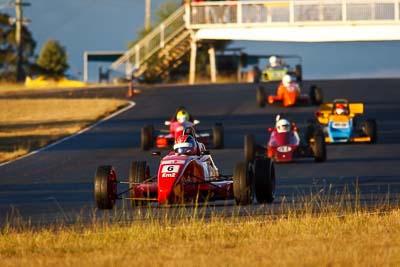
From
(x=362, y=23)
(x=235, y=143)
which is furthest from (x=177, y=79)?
(x=235, y=143)

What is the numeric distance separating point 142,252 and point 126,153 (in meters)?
18.9

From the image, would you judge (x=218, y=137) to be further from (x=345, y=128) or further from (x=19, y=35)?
(x=19, y=35)

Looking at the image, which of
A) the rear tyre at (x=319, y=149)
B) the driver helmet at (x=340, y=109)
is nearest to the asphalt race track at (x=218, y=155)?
the rear tyre at (x=319, y=149)

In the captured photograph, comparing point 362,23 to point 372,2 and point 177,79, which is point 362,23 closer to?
point 372,2

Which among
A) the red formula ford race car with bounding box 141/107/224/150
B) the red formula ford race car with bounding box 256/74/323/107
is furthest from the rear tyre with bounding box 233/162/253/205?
the red formula ford race car with bounding box 256/74/323/107

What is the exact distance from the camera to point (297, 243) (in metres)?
15.2

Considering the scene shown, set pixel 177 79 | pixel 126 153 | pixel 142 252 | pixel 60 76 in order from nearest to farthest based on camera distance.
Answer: pixel 142 252, pixel 126 153, pixel 177 79, pixel 60 76

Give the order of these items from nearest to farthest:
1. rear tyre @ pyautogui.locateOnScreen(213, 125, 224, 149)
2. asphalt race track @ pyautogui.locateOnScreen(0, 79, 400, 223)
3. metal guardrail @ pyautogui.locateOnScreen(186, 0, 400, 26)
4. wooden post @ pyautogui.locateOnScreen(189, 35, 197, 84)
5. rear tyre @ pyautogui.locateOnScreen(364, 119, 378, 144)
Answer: asphalt race track @ pyautogui.locateOnScreen(0, 79, 400, 223) < rear tyre @ pyautogui.locateOnScreen(213, 125, 224, 149) < rear tyre @ pyautogui.locateOnScreen(364, 119, 378, 144) < metal guardrail @ pyautogui.locateOnScreen(186, 0, 400, 26) < wooden post @ pyautogui.locateOnScreen(189, 35, 197, 84)

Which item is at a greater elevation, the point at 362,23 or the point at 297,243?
the point at 362,23

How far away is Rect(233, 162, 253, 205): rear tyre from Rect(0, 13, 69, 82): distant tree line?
74989mm

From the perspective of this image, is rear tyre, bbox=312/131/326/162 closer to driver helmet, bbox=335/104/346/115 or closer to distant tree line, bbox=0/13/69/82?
driver helmet, bbox=335/104/346/115

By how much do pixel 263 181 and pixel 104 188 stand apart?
7.82ft

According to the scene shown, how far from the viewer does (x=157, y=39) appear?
231 feet

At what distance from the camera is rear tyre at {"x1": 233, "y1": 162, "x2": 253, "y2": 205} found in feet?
65.1
